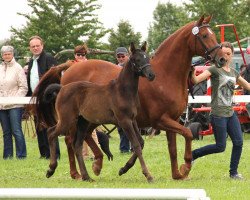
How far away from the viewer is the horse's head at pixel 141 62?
871 cm

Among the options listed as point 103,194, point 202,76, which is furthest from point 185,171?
point 103,194

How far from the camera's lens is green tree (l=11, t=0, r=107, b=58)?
3916 cm

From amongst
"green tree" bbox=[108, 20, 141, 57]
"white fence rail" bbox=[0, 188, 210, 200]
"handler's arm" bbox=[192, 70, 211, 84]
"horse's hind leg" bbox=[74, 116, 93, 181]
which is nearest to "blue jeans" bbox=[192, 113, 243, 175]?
"handler's arm" bbox=[192, 70, 211, 84]

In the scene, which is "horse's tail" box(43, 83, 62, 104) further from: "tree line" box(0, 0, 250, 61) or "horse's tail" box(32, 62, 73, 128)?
"tree line" box(0, 0, 250, 61)

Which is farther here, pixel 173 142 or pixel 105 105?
pixel 173 142

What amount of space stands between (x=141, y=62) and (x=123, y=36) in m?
42.6

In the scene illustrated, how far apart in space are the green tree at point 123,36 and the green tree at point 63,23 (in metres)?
10.3

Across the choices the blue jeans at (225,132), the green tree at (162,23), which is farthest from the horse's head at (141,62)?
the green tree at (162,23)

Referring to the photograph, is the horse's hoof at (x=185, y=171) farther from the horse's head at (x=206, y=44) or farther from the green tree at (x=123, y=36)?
the green tree at (x=123, y=36)

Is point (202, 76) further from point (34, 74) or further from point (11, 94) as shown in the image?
point (11, 94)

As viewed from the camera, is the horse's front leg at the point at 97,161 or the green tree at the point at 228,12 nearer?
the horse's front leg at the point at 97,161

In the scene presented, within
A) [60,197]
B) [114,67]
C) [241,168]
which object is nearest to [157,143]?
[241,168]

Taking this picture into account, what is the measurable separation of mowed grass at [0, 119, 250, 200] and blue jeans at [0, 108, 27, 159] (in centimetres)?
29

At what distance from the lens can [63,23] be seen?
3953 centimetres
